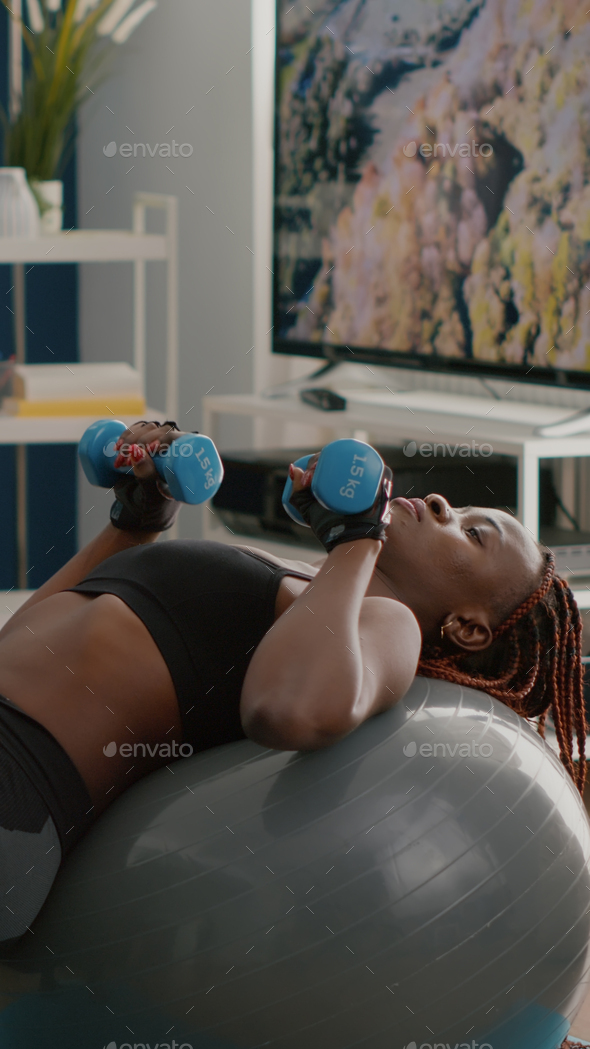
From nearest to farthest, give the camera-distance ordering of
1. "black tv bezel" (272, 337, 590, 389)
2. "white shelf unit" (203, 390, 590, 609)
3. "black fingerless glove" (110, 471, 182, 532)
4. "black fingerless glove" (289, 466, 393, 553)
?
"black fingerless glove" (289, 466, 393, 553) < "black fingerless glove" (110, 471, 182, 532) < "white shelf unit" (203, 390, 590, 609) < "black tv bezel" (272, 337, 590, 389)

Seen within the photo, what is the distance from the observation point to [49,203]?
311 cm

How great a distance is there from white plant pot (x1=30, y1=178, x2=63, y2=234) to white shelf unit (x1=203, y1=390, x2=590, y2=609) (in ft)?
2.05

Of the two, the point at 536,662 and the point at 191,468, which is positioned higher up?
the point at 191,468

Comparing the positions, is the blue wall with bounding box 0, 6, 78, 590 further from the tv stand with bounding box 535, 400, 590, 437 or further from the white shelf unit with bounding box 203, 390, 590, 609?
the tv stand with bounding box 535, 400, 590, 437

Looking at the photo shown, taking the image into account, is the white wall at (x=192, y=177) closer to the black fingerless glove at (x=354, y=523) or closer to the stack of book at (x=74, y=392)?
the stack of book at (x=74, y=392)

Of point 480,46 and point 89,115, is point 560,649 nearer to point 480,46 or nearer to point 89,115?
point 480,46

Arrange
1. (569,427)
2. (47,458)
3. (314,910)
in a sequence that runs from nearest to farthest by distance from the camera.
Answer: (314,910)
(569,427)
(47,458)

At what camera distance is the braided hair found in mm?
1443

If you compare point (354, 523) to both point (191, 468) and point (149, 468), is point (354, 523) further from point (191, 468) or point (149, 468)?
point (149, 468)

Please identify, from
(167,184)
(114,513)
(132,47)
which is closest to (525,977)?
(114,513)

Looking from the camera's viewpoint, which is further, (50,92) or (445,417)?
(50,92)

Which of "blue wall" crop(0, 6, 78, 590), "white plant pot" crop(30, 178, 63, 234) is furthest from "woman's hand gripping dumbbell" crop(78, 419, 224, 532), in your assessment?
"blue wall" crop(0, 6, 78, 590)

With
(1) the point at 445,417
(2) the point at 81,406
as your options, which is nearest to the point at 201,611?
(1) the point at 445,417

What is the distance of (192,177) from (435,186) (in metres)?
1.23
